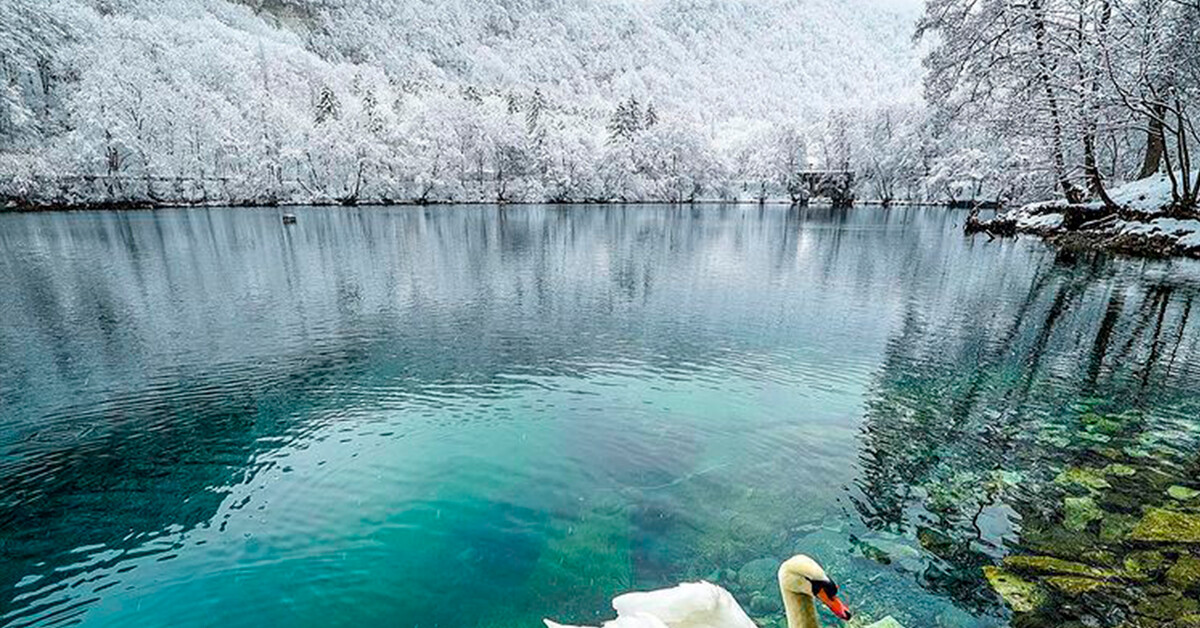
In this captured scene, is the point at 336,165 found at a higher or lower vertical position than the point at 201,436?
higher

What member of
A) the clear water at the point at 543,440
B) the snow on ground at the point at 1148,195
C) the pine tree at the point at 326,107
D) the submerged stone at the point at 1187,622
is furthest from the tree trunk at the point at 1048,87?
the pine tree at the point at 326,107

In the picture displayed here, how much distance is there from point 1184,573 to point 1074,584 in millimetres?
1326

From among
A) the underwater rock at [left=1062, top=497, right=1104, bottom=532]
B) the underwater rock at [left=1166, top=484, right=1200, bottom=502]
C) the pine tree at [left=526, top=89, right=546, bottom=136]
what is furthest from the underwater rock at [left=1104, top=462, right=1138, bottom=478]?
the pine tree at [left=526, top=89, right=546, bottom=136]

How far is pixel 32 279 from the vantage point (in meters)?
27.5

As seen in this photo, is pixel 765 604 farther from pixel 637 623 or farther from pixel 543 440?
pixel 543 440

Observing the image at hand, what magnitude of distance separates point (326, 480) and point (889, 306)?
21.6 m

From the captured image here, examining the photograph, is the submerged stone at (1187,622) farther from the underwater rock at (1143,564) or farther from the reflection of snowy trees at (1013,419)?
the reflection of snowy trees at (1013,419)

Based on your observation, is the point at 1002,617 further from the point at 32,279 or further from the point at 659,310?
the point at 32,279

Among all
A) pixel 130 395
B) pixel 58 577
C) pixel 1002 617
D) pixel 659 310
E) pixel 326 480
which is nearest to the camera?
pixel 1002 617

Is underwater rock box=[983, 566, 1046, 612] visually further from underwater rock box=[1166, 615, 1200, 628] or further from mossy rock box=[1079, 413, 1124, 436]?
mossy rock box=[1079, 413, 1124, 436]

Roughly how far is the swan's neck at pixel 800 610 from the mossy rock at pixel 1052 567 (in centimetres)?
446

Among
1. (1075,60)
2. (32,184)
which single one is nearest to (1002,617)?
(1075,60)

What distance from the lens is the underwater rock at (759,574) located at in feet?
25.0

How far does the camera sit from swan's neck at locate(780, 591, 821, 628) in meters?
4.95
